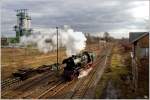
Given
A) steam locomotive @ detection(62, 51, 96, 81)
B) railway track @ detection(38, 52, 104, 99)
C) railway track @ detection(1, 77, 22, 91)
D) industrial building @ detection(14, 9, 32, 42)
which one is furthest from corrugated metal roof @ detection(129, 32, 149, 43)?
industrial building @ detection(14, 9, 32, 42)

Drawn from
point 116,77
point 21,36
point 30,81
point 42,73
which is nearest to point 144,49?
point 116,77

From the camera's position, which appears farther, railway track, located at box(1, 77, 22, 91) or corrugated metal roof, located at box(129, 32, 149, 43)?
corrugated metal roof, located at box(129, 32, 149, 43)

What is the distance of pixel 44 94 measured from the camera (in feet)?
80.3

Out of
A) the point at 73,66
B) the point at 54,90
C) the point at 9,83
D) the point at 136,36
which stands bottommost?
the point at 54,90

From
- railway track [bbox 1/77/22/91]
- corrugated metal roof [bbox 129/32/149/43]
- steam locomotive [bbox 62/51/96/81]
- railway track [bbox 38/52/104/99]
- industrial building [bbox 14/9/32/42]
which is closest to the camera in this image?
railway track [bbox 38/52/104/99]

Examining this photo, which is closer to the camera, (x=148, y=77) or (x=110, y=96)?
(x=110, y=96)

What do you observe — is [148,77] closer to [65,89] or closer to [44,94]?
[65,89]

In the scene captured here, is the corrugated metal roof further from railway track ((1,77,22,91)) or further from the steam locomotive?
railway track ((1,77,22,91))

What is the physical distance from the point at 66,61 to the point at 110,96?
1104cm

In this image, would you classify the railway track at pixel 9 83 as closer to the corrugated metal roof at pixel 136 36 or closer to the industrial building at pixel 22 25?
the corrugated metal roof at pixel 136 36

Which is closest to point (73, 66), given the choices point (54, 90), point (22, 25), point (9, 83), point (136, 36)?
point (54, 90)

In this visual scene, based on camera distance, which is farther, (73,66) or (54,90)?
(73,66)

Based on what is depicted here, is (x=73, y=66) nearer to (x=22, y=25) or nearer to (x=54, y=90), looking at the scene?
(x=54, y=90)

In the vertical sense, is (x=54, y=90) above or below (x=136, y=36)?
below
